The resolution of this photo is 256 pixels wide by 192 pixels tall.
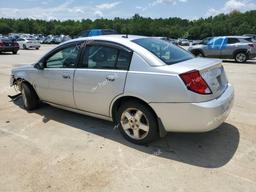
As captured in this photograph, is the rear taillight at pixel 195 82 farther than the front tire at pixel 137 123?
No

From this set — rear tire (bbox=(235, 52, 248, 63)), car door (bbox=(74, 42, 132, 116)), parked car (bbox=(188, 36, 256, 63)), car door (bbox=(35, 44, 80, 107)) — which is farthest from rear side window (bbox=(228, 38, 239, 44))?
car door (bbox=(74, 42, 132, 116))

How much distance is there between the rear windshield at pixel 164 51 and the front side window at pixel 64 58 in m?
1.15

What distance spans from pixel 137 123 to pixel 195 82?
3.46 ft

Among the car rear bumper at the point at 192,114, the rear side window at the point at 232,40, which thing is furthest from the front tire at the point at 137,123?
the rear side window at the point at 232,40

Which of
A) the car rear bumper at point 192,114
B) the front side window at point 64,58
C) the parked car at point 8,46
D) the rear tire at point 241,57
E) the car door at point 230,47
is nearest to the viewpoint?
the car rear bumper at point 192,114

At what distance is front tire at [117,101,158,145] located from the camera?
160 inches

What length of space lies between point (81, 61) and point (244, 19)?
324 ft

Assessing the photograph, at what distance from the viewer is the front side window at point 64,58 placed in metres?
4.97

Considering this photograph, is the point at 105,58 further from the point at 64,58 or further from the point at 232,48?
the point at 232,48

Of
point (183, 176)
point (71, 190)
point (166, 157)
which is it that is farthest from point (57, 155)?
point (183, 176)

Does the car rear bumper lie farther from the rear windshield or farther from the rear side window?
the rear side window

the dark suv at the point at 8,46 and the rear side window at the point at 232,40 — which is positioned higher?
the rear side window at the point at 232,40

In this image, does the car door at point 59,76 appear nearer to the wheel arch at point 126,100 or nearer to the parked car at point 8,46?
the wheel arch at point 126,100

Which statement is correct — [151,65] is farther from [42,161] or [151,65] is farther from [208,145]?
[42,161]
